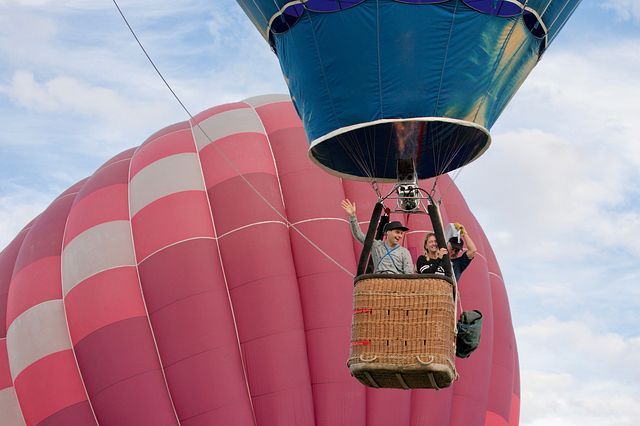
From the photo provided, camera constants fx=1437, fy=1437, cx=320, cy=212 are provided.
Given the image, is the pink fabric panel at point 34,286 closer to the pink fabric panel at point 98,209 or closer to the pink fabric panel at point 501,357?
the pink fabric panel at point 98,209

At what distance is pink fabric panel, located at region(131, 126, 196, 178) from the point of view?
1320 cm

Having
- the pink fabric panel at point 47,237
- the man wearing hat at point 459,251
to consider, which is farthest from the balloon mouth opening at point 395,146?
the pink fabric panel at point 47,237

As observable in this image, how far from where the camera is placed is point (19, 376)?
12828 mm

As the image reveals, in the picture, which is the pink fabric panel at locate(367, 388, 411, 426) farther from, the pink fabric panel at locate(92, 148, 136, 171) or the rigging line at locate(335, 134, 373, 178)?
the pink fabric panel at locate(92, 148, 136, 171)

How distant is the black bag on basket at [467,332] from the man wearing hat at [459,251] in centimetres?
28

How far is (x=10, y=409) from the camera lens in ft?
42.7

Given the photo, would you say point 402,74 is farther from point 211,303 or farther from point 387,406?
point 387,406

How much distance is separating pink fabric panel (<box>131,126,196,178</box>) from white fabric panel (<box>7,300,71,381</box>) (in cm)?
150

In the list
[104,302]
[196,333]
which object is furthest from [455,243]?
[104,302]

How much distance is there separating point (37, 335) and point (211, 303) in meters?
1.73

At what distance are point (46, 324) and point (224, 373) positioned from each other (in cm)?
180

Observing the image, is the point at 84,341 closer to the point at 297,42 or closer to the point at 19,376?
the point at 19,376

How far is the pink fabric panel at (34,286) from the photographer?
1287 centimetres

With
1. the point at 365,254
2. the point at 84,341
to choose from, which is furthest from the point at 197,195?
the point at 365,254
